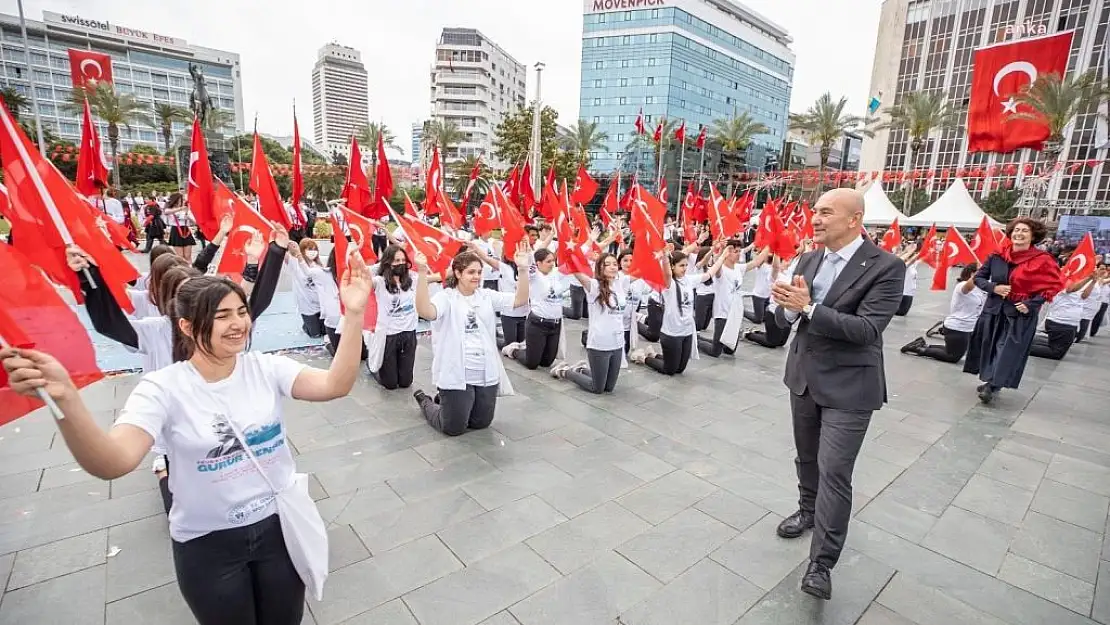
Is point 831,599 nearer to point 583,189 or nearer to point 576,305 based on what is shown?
point 576,305

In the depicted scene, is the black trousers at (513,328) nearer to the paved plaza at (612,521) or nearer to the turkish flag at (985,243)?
the paved plaza at (612,521)

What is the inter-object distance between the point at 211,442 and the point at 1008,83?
1847 centimetres

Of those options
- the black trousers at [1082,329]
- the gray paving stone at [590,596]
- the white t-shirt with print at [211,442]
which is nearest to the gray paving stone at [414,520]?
the gray paving stone at [590,596]

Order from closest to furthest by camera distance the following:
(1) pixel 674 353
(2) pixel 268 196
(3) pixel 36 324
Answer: (3) pixel 36 324 → (2) pixel 268 196 → (1) pixel 674 353

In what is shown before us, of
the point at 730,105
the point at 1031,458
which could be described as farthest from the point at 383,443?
→ the point at 730,105

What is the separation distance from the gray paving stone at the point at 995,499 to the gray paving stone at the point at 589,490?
248cm

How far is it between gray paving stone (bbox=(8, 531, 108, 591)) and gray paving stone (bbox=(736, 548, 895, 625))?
3.65 meters

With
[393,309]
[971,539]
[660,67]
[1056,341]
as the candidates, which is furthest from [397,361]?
[660,67]

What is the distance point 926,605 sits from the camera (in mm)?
2984

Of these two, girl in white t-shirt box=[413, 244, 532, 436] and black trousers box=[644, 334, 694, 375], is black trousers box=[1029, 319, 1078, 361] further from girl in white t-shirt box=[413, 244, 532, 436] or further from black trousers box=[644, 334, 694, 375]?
girl in white t-shirt box=[413, 244, 532, 436]

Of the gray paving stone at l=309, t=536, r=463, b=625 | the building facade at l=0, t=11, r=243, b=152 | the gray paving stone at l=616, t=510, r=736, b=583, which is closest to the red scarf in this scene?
the gray paving stone at l=616, t=510, r=736, b=583

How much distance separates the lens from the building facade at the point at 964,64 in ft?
144

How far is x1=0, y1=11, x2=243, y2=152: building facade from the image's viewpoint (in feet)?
264

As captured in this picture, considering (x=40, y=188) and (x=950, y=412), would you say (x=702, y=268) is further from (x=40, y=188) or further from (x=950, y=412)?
(x=40, y=188)
